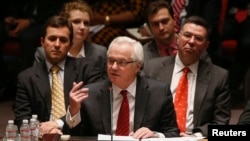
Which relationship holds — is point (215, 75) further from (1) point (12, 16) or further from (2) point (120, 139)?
(1) point (12, 16)

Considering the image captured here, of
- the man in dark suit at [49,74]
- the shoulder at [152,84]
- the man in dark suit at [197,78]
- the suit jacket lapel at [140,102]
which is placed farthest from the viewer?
the man in dark suit at [197,78]

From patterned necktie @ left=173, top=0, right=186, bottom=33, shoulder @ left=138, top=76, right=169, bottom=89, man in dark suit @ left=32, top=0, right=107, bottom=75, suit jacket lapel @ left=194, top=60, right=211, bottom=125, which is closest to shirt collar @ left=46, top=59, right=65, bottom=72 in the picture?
man in dark suit @ left=32, top=0, right=107, bottom=75

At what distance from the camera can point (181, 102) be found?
14.4 ft

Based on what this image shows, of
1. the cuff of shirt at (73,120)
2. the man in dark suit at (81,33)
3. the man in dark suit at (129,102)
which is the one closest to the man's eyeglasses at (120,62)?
the man in dark suit at (129,102)

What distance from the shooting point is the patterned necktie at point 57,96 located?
428cm

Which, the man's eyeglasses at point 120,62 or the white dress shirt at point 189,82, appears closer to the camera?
the man's eyeglasses at point 120,62

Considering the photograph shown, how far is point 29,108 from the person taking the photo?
13.7ft

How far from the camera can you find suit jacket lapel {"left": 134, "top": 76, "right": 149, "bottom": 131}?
382 cm

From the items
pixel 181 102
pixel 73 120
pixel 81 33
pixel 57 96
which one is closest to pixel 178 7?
pixel 81 33

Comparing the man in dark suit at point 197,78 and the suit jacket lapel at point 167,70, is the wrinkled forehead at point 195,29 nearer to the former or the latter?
the man in dark suit at point 197,78

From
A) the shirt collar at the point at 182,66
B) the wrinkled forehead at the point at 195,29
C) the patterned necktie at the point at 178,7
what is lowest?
the shirt collar at the point at 182,66

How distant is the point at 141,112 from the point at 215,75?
809mm

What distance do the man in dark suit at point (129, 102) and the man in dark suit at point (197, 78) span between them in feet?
1.42

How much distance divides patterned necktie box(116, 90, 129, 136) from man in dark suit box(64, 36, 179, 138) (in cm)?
2
